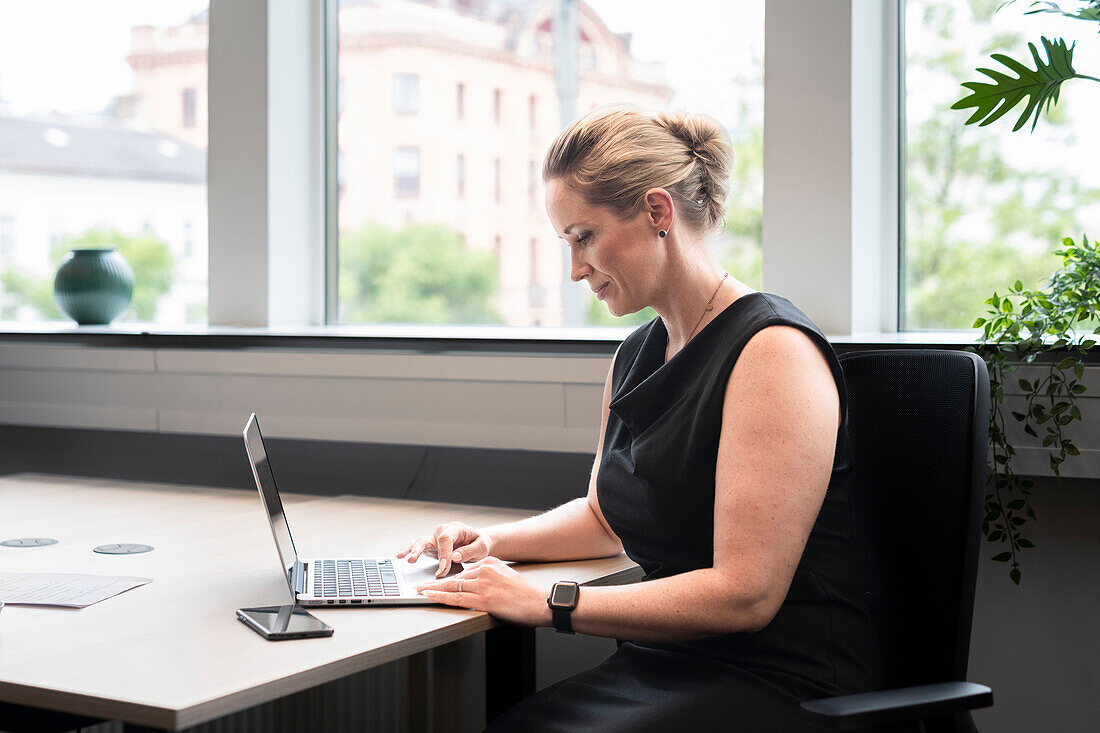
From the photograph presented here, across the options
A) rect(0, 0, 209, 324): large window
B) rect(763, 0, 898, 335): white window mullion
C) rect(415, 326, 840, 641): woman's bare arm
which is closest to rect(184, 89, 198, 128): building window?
rect(0, 0, 209, 324): large window

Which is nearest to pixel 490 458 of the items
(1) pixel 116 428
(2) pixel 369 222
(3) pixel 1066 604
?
(2) pixel 369 222

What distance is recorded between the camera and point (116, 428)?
2.83m

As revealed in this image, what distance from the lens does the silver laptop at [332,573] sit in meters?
1.42

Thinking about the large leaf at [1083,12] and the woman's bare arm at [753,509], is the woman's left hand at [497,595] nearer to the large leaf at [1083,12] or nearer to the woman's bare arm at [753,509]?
the woman's bare arm at [753,509]

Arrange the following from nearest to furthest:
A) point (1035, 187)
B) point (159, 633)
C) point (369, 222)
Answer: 1. point (159, 633)
2. point (1035, 187)
3. point (369, 222)

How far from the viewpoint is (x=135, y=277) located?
10.8ft

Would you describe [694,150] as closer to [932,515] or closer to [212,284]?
[932,515]

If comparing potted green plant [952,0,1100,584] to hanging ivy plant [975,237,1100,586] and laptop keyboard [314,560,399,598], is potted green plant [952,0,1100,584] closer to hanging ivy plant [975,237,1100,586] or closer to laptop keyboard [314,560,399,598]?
hanging ivy plant [975,237,1100,586]

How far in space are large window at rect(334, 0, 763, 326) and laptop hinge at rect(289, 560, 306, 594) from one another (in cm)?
129

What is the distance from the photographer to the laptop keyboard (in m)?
1.45

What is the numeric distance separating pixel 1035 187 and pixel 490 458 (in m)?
1.33

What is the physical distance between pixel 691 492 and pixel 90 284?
2134mm

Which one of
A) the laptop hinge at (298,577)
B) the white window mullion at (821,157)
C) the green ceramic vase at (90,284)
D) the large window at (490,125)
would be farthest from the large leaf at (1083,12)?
the green ceramic vase at (90,284)

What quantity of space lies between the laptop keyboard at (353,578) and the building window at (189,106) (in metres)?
2.03
